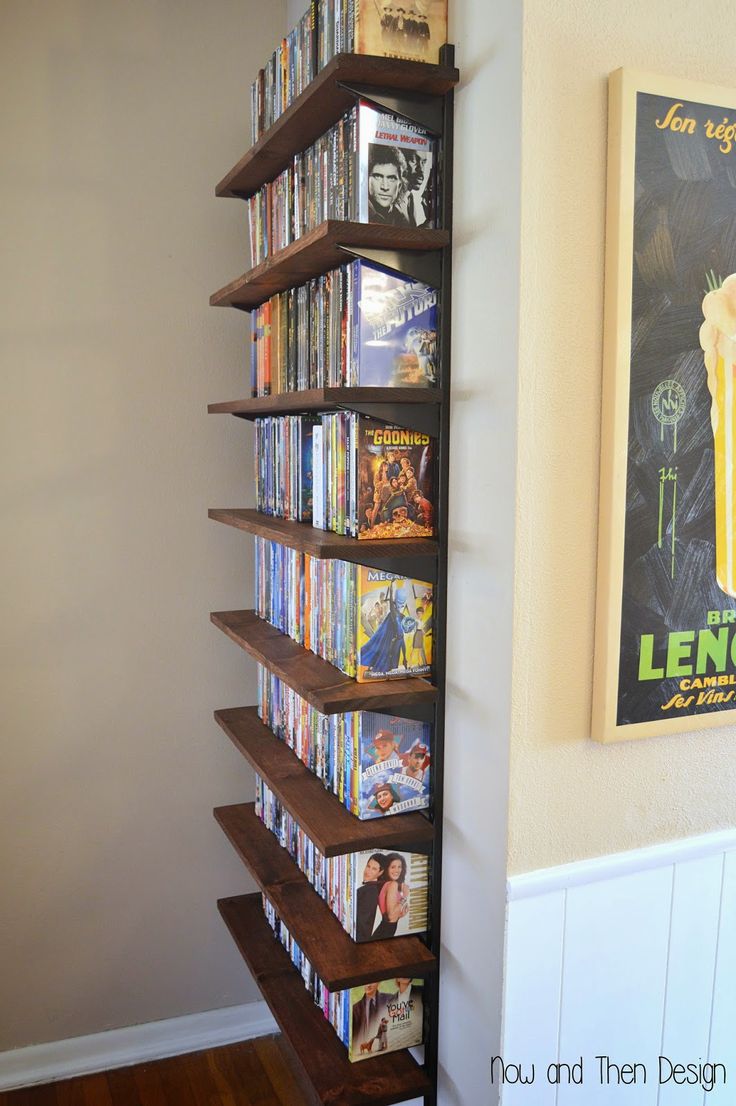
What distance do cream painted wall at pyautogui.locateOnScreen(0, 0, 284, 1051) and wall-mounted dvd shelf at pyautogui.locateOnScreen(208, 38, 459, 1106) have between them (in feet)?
1.53

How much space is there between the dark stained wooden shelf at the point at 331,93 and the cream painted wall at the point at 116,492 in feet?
1.55

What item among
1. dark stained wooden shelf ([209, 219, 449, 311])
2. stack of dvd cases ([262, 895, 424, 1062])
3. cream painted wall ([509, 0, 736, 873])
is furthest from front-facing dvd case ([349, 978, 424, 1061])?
dark stained wooden shelf ([209, 219, 449, 311])

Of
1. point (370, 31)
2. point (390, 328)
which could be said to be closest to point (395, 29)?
point (370, 31)

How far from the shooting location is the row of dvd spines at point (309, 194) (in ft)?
4.63

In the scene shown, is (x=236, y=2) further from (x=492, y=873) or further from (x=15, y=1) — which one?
(x=492, y=873)

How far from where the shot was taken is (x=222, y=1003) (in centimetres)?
232

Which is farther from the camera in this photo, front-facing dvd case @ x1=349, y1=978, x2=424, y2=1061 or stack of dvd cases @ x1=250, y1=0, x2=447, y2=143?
front-facing dvd case @ x1=349, y1=978, x2=424, y2=1061

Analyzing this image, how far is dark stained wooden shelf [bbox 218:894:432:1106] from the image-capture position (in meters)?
1.46

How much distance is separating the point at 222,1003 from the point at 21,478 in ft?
4.61

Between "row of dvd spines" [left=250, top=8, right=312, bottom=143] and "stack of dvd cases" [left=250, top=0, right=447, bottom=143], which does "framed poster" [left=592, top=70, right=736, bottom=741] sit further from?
"row of dvd spines" [left=250, top=8, right=312, bottom=143]

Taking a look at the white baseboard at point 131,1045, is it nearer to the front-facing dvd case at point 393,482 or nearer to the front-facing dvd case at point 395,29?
the front-facing dvd case at point 393,482

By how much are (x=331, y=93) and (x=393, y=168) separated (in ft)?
0.48

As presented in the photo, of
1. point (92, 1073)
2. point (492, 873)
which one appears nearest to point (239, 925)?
point (92, 1073)

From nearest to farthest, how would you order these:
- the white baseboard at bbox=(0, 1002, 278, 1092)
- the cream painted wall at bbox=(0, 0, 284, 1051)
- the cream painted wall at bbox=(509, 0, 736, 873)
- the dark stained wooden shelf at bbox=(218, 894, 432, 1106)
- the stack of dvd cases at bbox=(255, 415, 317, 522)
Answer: the cream painted wall at bbox=(509, 0, 736, 873) < the dark stained wooden shelf at bbox=(218, 894, 432, 1106) < the stack of dvd cases at bbox=(255, 415, 317, 522) < the cream painted wall at bbox=(0, 0, 284, 1051) < the white baseboard at bbox=(0, 1002, 278, 1092)
